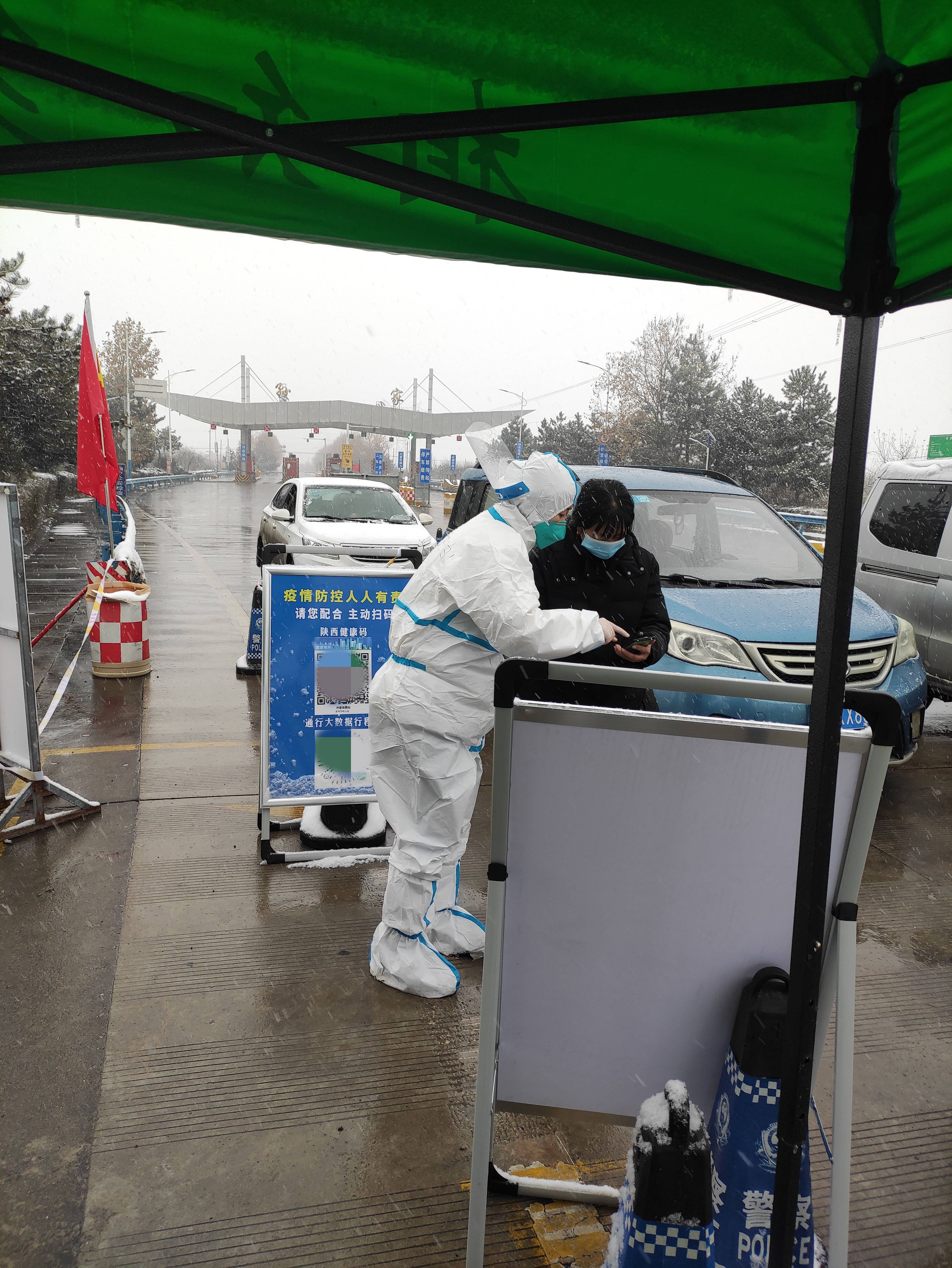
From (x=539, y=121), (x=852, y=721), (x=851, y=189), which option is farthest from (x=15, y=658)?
(x=852, y=721)

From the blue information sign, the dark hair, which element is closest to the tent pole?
the dark hair

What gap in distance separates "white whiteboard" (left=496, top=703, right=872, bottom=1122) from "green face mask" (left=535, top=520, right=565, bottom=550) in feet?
4.41

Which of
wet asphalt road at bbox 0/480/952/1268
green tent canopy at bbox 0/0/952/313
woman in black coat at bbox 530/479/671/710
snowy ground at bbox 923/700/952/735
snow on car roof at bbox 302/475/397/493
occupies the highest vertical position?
green tent canopy at bbox 0/0/952/313

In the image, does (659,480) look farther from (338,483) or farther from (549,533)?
(338,483)

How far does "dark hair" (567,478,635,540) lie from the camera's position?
3.39 metres

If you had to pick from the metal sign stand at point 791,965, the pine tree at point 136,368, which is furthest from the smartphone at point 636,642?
the pine tree at point 136,368

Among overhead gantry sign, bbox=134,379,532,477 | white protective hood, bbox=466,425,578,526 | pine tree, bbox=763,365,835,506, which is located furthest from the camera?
pine tree, bbox=763,365,835,506

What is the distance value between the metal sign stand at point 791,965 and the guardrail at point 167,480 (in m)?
20.7

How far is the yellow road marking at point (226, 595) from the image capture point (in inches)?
417

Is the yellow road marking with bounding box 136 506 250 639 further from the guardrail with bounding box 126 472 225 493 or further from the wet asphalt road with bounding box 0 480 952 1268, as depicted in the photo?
the wet asphalt road with bounding box 0 480 952 1268

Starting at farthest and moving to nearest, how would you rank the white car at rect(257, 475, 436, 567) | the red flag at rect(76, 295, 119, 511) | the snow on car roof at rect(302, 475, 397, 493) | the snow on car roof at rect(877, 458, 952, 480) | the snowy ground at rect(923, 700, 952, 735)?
the snow on car roof at rect(302, 475, 397, 493)
the white car at rect(257, 475, 436, 567)
the red flag at rect(76, 295, 119, 511)
the snowy ground at rect(923, 700, 952, 735)
the snow on car roof at rect(877, 458, 952, 480)

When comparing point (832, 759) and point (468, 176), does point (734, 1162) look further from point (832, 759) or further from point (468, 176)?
point (468, 176)

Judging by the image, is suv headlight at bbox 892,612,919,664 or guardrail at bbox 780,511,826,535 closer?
suv headlight at bbox 892,612,919,664

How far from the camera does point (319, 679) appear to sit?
4.45 meters
